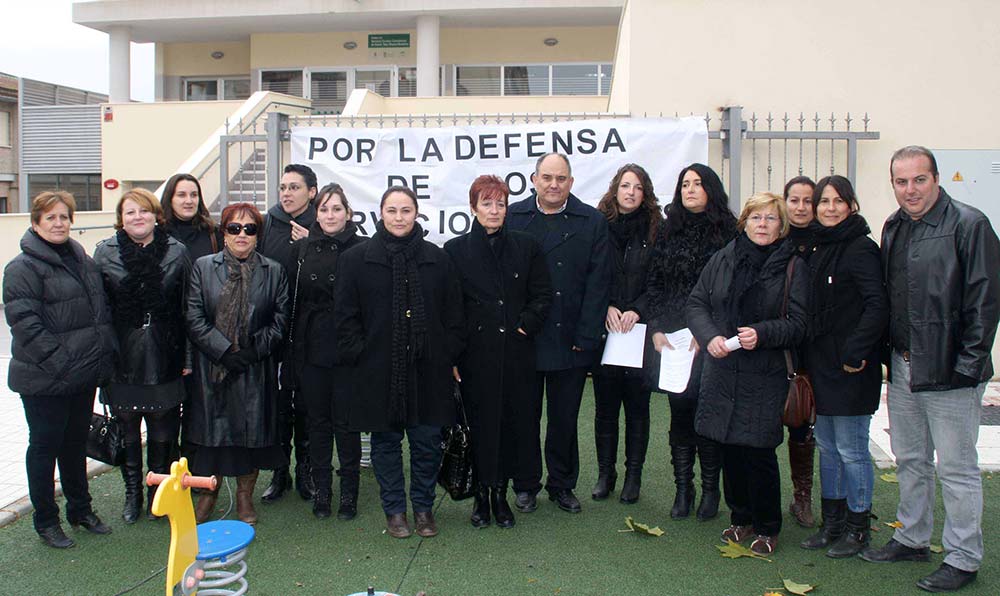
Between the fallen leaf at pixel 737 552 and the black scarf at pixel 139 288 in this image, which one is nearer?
the fallen leaf at pixel 737 552

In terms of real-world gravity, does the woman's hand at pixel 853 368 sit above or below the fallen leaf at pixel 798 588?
above

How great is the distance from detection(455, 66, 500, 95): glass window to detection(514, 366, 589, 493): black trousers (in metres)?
17.9

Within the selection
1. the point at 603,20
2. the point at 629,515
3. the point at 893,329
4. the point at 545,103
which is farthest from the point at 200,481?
the point at 603,20

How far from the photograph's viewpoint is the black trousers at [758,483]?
437cm

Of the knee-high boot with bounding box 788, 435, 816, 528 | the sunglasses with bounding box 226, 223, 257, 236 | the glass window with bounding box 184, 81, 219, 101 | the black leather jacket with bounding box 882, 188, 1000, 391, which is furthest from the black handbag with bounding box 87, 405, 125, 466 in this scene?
the glass window with bounding box 184, 81, 219, 101

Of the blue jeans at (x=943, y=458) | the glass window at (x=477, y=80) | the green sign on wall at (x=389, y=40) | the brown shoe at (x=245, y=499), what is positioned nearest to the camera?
the blue jeans at (x=943, y=458)

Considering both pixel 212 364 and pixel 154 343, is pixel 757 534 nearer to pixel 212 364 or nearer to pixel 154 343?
pixel 212 364

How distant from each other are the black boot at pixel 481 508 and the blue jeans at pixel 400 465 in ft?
0.87

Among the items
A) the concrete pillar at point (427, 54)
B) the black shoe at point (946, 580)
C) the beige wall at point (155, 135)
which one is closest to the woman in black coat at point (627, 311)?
the black shoe at point (946, 580)

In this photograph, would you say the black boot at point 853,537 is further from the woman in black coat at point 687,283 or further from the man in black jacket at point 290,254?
the man in black jacket at point 290,254

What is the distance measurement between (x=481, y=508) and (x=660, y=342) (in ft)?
4.41

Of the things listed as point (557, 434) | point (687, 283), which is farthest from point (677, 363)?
point (557, 434)

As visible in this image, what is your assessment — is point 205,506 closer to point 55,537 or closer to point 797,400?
point 55,537

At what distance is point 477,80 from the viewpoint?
73.0 ft
